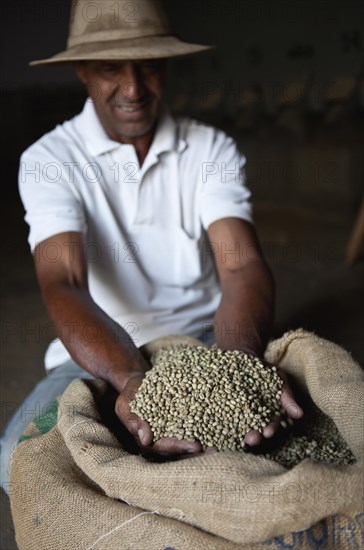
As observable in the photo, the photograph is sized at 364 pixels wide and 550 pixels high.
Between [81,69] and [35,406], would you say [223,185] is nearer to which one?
[81,69]

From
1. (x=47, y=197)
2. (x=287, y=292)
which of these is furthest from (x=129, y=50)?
(x=287, y=292)

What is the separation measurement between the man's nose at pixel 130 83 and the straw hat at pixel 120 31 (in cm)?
6

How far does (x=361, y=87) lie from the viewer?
5.46 m

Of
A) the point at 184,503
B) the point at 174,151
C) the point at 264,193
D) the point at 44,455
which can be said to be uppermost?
the point at 174,151

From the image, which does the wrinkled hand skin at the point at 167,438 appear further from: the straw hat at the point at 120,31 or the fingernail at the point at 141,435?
the straw hat at the point at 120,31

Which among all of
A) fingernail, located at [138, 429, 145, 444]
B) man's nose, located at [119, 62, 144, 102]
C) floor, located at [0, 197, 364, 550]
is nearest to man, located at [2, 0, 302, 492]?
man's nose, located at [119, 62, 144, 102]

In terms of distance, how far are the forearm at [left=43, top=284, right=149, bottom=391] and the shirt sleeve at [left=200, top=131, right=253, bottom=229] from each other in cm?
44

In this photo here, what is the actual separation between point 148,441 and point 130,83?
951mm

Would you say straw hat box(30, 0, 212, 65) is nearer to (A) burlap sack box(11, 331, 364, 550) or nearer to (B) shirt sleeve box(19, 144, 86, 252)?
(B) shirt sleeve box(19, 144, 86, 252)

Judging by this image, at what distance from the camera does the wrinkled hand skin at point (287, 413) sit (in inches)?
43.8

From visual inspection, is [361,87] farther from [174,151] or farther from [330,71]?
[174,151]

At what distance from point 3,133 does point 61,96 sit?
67 centimetres

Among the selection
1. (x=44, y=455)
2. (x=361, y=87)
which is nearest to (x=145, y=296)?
(x=44, y=455)

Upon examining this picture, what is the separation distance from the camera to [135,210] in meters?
1.81
